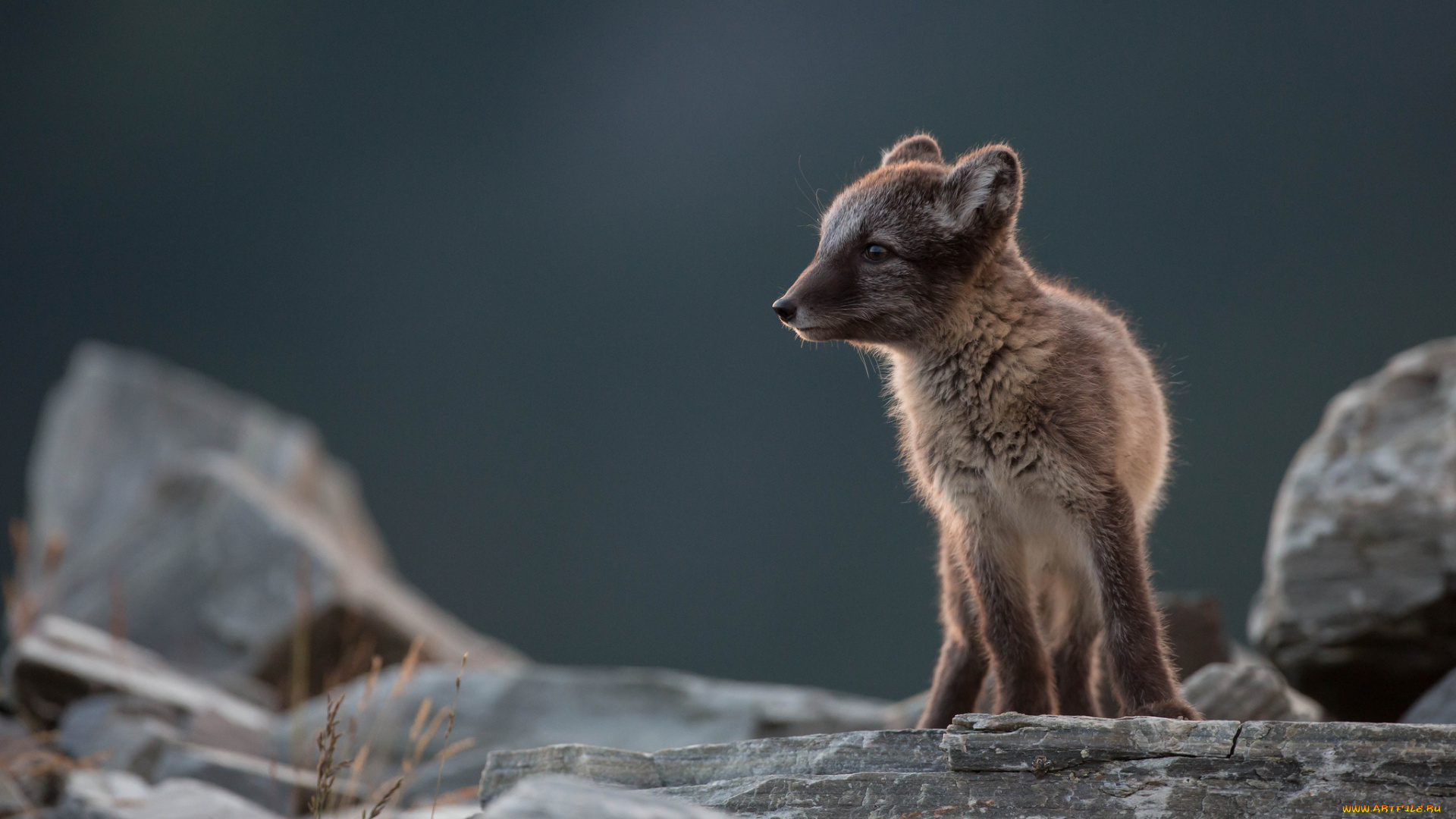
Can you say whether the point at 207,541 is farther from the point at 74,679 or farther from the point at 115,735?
the point at 115,735

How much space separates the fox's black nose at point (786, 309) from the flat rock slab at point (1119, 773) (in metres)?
1.32

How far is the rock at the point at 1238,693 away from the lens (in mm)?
4086

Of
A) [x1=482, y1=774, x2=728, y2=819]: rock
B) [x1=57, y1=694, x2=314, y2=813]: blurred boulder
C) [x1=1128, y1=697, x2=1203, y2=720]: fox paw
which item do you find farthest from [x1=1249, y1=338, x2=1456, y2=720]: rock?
[x1=57, y1=694, x2=314, y2=813]: blurred boulder

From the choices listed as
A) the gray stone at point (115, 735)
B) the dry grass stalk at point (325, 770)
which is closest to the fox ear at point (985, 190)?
the dry grass stalk at point (325, 770)

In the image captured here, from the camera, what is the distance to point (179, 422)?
12727 mm

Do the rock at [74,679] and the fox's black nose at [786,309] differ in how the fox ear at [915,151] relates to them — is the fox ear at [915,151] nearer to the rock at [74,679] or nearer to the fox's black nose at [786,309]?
the fox's black nose at [786,309]

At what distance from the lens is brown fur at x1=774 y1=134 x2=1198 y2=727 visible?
10.6 ft

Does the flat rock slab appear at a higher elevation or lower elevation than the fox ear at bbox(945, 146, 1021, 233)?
lower

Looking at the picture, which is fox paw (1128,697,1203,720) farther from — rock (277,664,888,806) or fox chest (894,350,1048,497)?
rock (277,664,888,806)

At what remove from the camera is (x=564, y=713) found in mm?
6508

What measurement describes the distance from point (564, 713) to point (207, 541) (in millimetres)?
4376

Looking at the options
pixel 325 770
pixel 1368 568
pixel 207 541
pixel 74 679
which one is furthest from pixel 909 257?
pixel 207 541

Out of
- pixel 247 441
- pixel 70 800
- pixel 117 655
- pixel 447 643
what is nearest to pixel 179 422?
pixel 247 441

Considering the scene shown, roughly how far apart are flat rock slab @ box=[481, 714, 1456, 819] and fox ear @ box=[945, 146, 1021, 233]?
5.02 ft
